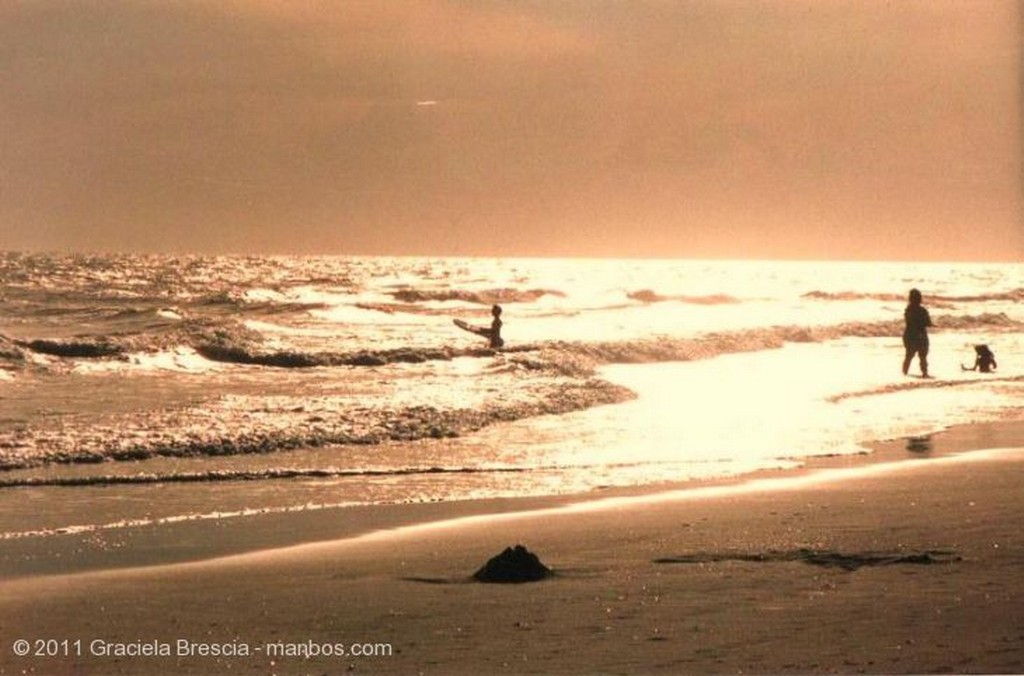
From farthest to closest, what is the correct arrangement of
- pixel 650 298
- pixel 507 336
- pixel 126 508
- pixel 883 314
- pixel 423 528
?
pixel 650 298, pixel 883 314, pixel 507 336, pixel 126 508, pixel 423 528

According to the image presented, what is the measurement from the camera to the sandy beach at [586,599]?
698 cm

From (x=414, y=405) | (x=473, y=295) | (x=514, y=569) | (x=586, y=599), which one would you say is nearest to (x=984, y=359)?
(x=414, y=405)

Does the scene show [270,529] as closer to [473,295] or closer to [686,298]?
[473,295]

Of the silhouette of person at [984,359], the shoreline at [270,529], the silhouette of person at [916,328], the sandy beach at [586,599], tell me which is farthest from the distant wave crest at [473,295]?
the sandy beach at [586,599]

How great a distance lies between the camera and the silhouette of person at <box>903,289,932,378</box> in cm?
2812

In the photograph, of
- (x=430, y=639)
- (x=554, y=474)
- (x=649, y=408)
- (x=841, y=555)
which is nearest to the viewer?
(x=430, y=639)

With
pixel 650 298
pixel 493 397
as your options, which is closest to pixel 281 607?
pixel 493 397

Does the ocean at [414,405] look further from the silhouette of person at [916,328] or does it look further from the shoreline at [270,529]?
the silhouette of person at [916,328]

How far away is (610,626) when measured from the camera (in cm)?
757

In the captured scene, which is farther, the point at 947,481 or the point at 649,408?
the point at 649,408

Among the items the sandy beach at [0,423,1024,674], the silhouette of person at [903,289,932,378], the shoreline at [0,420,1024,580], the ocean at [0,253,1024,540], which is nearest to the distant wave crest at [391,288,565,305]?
the ocean at [0,253,1024,540]

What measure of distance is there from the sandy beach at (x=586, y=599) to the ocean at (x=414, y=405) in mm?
2375

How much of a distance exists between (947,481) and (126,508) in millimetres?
7471

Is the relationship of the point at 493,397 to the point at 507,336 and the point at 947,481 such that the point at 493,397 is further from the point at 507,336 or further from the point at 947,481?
the point at 507,336
